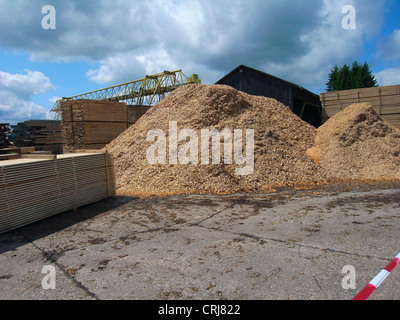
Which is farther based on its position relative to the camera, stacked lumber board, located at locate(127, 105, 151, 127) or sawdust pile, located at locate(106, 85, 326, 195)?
stacked lumber board, located at locate(127, 105, 151, 127)

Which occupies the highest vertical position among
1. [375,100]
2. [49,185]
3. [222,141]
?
[375,100]

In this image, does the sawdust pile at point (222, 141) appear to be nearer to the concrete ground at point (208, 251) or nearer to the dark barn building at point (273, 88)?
the concrete ground at point (208, 251)

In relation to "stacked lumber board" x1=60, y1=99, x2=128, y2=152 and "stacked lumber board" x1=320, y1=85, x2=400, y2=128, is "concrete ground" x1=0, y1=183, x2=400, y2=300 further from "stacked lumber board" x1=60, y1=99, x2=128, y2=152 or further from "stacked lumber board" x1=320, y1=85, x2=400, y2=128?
"stacked lumber board" x1=320, y1=85, x2=400, y2=128

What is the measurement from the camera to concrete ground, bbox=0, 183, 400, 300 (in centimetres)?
343

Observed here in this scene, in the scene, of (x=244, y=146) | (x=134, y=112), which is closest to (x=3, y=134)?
(x=134, y=112)

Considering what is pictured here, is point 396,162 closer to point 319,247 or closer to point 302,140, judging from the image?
point 302,140

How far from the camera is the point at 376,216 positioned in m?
5.94

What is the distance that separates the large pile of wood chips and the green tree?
105ft

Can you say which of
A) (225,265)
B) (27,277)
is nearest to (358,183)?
(225,265)

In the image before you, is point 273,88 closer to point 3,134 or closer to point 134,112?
point 134,112

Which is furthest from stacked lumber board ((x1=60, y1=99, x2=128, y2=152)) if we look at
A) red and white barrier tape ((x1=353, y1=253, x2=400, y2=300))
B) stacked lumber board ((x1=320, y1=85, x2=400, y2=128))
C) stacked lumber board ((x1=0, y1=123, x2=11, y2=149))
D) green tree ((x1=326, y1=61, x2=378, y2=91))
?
green tree ((x1=326, y1=61, x2=378, y2=91))

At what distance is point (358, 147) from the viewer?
1175cm

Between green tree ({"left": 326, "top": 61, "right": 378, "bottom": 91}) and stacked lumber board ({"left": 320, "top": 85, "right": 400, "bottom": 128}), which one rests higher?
green tree ({"left": 326, "top": 61, "right": 378, "bottom": 91})

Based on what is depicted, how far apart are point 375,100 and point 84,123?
644 inches
